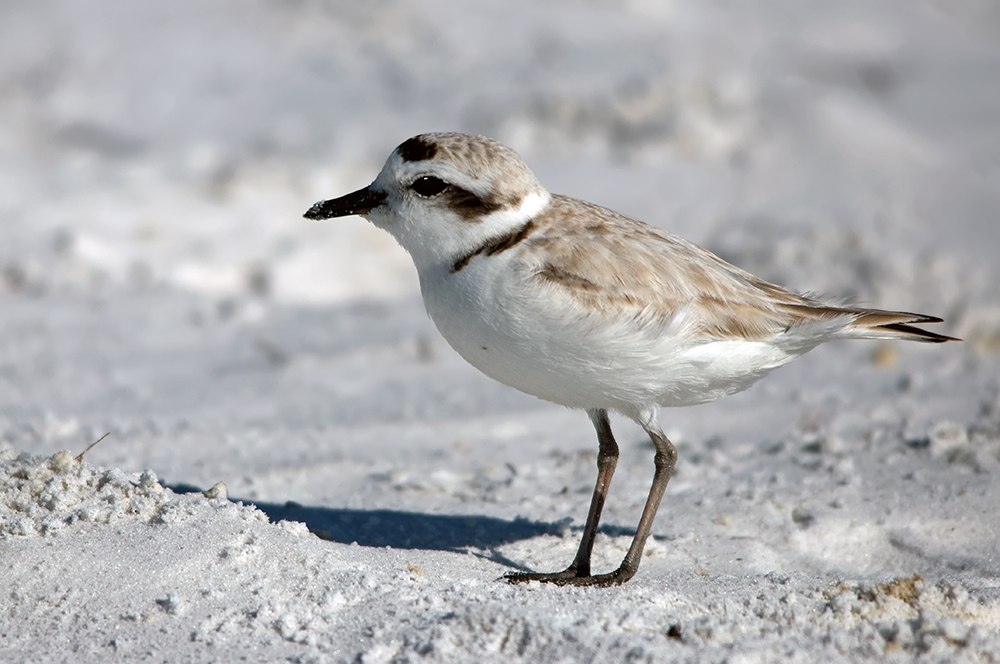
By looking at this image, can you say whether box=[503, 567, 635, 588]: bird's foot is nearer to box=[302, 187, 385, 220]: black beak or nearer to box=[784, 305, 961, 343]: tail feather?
box=[784, 305, 961, 343]: tail feather

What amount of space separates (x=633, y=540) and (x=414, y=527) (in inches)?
37.2

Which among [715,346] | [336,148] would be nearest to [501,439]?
[715,346]

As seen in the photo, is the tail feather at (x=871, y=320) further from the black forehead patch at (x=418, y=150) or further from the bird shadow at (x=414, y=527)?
the black forehead patch at (x=418, y=150)

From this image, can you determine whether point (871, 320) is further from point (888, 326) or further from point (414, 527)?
point (414, 527)

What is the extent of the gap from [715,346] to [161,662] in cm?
200

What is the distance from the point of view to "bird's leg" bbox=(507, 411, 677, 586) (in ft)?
11.9

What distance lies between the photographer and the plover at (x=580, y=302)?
3.49 metres

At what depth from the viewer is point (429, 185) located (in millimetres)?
3766

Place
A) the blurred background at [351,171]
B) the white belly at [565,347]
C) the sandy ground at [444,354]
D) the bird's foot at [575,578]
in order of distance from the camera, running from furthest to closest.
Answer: the blurred background at [351,171] < the bird's foot at [575,578] < the white belly at [565,347] < the sandy ground at [444,354]

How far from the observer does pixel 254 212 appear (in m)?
8.34

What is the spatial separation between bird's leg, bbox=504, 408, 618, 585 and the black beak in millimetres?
1118

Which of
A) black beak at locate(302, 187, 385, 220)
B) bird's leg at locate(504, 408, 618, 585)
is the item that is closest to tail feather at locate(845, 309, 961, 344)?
bird's leg at locate(504, 408, 618, 585)

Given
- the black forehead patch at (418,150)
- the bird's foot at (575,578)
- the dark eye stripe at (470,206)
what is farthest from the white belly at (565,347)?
the bird's foot at (575,578)

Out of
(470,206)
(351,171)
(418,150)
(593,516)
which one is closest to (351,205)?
(418,150)
